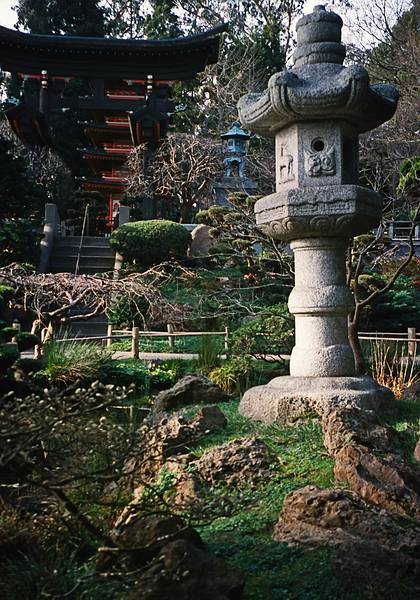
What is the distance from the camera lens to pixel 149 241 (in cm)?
1758

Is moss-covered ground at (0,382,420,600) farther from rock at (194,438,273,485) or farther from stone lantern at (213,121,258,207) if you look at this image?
stone lantern at (213,121,258,207)

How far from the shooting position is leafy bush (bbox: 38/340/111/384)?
8016mm

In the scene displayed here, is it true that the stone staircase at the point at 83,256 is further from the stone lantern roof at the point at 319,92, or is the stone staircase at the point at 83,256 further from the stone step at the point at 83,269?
the stone lantern roof at the point at 319,92

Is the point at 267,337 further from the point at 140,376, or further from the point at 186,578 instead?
the point at 186,578

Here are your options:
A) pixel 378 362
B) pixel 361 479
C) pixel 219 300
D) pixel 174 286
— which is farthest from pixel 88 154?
pixel 361 479

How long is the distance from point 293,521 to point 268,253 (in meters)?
10.5

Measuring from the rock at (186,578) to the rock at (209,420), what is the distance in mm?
2485

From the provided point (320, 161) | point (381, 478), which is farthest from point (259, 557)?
point (320, 161)

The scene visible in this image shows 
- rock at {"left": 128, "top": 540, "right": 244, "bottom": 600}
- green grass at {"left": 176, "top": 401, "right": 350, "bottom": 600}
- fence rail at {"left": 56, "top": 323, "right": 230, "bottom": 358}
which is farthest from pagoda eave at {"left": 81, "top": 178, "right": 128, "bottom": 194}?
rock at {"left": 128, "top": 540, "right": 244, "bottom": 600}

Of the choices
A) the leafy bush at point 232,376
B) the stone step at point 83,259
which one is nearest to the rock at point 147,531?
the leafy bush at point 232,376

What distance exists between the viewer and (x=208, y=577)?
2496 millimetres

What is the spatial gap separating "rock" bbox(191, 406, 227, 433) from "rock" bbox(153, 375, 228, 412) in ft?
3.72

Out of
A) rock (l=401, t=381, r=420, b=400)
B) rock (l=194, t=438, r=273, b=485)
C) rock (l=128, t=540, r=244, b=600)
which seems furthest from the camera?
rock (l=401, t=381, r=420, b=400)

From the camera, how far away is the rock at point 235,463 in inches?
164
